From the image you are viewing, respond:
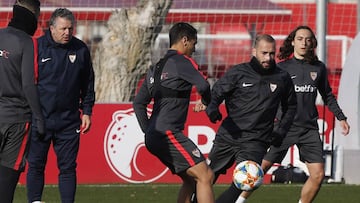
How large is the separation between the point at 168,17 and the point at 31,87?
1103 cm

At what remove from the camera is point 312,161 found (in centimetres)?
1252

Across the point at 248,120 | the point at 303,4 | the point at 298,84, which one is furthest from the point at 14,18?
the point at 303,4

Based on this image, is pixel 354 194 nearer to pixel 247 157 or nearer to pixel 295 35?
pixel 295 35

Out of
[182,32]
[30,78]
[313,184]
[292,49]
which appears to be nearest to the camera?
[30,78]

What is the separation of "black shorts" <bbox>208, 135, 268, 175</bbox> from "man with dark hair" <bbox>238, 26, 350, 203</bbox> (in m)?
1.29

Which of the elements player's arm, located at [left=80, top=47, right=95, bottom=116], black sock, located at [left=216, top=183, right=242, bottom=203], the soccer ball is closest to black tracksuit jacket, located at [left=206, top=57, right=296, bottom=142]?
the soccer ball

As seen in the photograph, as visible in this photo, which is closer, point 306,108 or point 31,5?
point 31,5

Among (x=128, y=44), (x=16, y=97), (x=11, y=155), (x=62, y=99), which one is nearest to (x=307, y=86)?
(x=62, y=99)

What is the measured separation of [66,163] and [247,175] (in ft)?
5.64

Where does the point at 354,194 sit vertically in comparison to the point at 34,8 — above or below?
below

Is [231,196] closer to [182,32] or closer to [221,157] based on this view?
[221,157]

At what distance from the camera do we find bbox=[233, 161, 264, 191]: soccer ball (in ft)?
36.2

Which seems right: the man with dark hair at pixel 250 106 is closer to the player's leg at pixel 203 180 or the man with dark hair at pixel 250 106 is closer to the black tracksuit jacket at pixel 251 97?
the black tracksuit jacket at pixel 251 97

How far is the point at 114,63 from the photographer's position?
20531 millimetres
